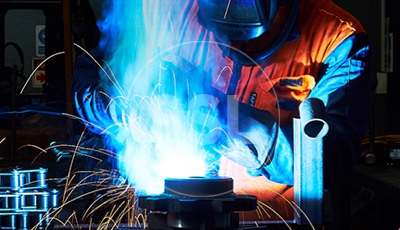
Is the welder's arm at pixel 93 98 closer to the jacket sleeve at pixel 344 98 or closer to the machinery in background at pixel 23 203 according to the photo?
the jacket sleeve at pixel 344 98

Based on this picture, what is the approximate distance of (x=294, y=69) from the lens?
94.4 inches

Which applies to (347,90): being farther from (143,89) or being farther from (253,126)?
(253,126)

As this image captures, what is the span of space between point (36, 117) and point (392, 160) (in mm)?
2172

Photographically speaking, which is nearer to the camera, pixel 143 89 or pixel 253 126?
pixel 253 126

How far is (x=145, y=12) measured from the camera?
235cm

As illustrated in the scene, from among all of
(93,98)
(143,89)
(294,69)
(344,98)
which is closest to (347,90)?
(344,98)

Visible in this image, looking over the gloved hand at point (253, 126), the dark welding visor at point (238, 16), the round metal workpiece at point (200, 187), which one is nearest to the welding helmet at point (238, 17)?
the dark welding visor at point (238, 16)

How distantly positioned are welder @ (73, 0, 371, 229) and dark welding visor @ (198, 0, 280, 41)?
0.01m

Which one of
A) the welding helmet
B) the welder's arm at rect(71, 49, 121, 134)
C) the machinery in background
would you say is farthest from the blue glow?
the machinery in background

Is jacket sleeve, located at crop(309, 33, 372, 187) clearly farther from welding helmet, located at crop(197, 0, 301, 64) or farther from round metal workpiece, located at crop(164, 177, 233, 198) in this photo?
round metal workpiece, located at crop(164, 177, 233, 198)

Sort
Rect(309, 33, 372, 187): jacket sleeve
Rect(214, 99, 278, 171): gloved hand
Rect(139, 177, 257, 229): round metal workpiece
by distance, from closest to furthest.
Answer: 1. Rect(139, 177, 257, 229): round metal workpiece
2. Rect(214, 99, 278, 171): gloved hand
3. Rect(309, 33, 372, 187): jacket sleeve

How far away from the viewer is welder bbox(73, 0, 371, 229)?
7.49 feet

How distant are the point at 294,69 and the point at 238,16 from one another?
342mm

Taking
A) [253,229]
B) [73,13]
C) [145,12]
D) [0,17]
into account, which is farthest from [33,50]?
[253,229]
